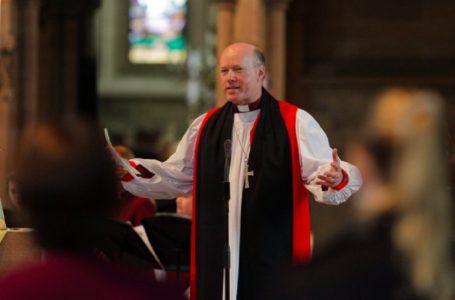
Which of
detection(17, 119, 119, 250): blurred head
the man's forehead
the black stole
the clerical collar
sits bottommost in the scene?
the black stole

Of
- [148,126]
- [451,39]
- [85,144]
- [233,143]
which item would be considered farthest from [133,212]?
[148,126]

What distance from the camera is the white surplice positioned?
16.3 feet

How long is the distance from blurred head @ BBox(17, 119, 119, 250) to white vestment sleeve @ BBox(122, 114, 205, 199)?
3001mm

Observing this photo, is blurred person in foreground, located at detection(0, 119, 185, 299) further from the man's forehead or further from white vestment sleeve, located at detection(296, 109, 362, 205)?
the man's forehead

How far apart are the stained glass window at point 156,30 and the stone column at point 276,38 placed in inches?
278

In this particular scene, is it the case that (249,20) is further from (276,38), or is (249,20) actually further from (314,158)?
(314,158)

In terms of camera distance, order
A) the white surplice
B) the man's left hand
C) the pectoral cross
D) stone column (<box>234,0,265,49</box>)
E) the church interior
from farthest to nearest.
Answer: the church interior, stone column (<box>234,0,265,49</box>), the pectoral cross, the white surplice, the man's left hand

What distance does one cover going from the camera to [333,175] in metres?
4.63

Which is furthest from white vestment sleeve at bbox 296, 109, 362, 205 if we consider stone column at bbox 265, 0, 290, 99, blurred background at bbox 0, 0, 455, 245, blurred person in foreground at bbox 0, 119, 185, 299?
stone column at bbox 265, 0, 290, 99

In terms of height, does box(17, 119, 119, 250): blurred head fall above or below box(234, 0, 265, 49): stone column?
below

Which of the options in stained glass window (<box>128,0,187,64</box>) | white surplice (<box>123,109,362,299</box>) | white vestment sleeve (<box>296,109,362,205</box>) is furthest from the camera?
stained glass window (<box>128,0,187,64</box>)

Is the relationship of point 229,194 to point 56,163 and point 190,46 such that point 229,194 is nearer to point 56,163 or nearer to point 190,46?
point 56,163

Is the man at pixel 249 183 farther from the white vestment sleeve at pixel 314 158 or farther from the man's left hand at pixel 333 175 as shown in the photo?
the man's left hand at pixel 333 175

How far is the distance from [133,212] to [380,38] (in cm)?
639
